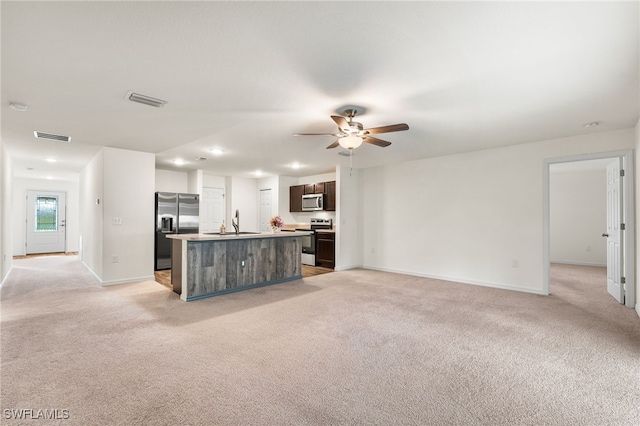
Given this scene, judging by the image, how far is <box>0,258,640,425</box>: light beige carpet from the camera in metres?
1.89

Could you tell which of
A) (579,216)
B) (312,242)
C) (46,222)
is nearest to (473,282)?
(312,242)

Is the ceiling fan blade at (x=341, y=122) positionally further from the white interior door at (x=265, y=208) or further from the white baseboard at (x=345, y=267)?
the white interior door at (x=265, y=208)

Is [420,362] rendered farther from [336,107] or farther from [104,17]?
[104,17]

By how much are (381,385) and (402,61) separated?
2402 mm

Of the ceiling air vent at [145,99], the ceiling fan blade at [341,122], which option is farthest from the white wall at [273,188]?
the ceiling fan blade at [341,122]

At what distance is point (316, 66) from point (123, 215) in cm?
470

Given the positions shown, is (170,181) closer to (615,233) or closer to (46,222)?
(46,222)

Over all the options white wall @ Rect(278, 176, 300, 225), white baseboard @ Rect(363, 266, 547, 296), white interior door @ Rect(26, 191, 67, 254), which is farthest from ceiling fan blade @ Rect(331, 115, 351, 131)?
white interior door @ Rect(26, 191, 67, 254)

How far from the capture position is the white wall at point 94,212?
5324 mm

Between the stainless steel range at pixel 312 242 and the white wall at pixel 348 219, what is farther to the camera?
the stainless steel range at pixel 312 242

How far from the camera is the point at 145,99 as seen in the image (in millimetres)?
3123

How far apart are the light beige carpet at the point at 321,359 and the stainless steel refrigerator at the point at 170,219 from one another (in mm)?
2176

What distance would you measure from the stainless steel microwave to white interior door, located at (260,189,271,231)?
131 centimetres

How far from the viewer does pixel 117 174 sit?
535 centimetres
